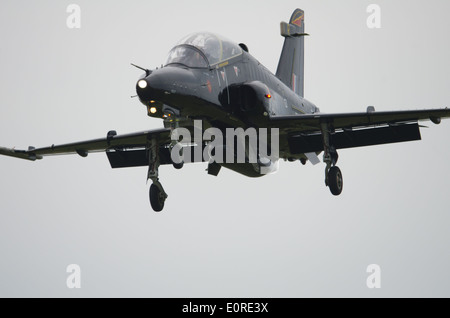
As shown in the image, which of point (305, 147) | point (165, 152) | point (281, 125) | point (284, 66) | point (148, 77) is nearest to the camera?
point (148, 77)

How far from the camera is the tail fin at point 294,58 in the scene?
31234 mm

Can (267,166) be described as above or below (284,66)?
below

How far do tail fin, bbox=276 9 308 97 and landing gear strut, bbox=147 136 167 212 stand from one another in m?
6.95

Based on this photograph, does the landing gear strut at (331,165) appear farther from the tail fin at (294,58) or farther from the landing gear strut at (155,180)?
the tail fin at (294,58)

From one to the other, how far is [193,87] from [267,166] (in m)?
5.76

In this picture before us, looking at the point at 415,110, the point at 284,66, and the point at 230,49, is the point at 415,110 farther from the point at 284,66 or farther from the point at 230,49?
the point at 284,66

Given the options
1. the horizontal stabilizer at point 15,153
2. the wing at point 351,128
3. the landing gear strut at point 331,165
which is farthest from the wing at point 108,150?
the landing gear strut at point 331,165

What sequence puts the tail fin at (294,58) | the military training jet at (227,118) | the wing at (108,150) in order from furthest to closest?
the tail fin at (294,58)
the wing at (108,150)
the military training jet at (227,118)

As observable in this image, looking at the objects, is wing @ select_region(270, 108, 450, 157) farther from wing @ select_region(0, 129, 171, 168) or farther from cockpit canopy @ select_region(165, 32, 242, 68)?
wing @ select_region(0, 129, 171, 168)

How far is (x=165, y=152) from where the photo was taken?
28.0m

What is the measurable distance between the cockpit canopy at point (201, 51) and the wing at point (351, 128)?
251 centimetres

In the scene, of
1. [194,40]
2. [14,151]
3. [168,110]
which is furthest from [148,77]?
[14,151]

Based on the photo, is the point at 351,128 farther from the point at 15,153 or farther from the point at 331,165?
the point at 15,153

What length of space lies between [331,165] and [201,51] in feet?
17.9
